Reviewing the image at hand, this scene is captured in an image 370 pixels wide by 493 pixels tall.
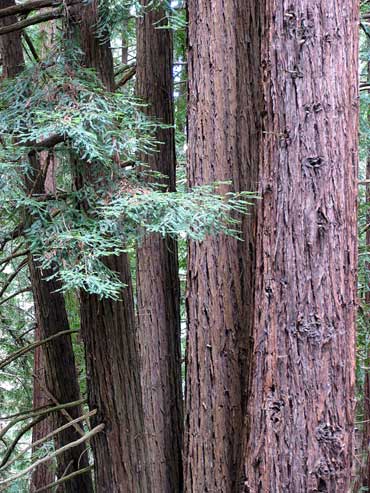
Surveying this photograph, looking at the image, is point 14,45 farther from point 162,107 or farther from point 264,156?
point 264,156

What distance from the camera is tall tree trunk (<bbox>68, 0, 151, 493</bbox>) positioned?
2922mm

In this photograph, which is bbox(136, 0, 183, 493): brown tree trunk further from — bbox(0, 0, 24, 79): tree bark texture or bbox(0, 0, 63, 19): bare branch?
bbox(0, 0, 63, 19): bare branch

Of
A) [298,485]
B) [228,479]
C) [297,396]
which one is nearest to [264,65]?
[297,396]

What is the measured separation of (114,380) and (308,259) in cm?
129

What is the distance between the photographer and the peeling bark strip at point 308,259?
2.33m

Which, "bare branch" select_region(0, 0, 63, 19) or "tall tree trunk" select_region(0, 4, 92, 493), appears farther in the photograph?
"tall tree trunk" select_region(0, 4, 92, 493)

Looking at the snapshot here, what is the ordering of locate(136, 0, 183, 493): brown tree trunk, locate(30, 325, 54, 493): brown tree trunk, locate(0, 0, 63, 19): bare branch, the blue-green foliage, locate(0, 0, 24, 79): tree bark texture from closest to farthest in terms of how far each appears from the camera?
the blue-green foliage → locate(0, 0, 63, 19): bare branch → locate(0, 0, 24, 79): tree bark texture → locate(136, 0, 183, 493): brown tree trunk → locate(30, 325, 54, 493): brown tree trunk

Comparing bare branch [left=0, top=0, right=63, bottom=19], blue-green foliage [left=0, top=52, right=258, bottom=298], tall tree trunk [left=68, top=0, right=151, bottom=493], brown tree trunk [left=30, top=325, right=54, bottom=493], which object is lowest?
brown tree trunk [left=30, top=325, right=54, bottom=493]

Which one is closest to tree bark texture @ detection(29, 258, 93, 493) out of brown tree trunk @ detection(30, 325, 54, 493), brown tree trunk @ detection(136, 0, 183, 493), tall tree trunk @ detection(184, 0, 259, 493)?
brown tree trunk @ detection(136, 0, 183, 493)

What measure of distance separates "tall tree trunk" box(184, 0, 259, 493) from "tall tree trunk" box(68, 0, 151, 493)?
1.04 ft

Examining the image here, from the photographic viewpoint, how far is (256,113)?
299 cm

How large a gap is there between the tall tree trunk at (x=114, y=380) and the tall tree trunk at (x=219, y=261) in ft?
1.04

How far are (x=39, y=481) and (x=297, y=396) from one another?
4349 millimetres

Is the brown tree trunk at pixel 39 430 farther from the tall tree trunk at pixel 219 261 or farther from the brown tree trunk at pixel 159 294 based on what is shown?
the tall tree trunk at pixel 219 261
